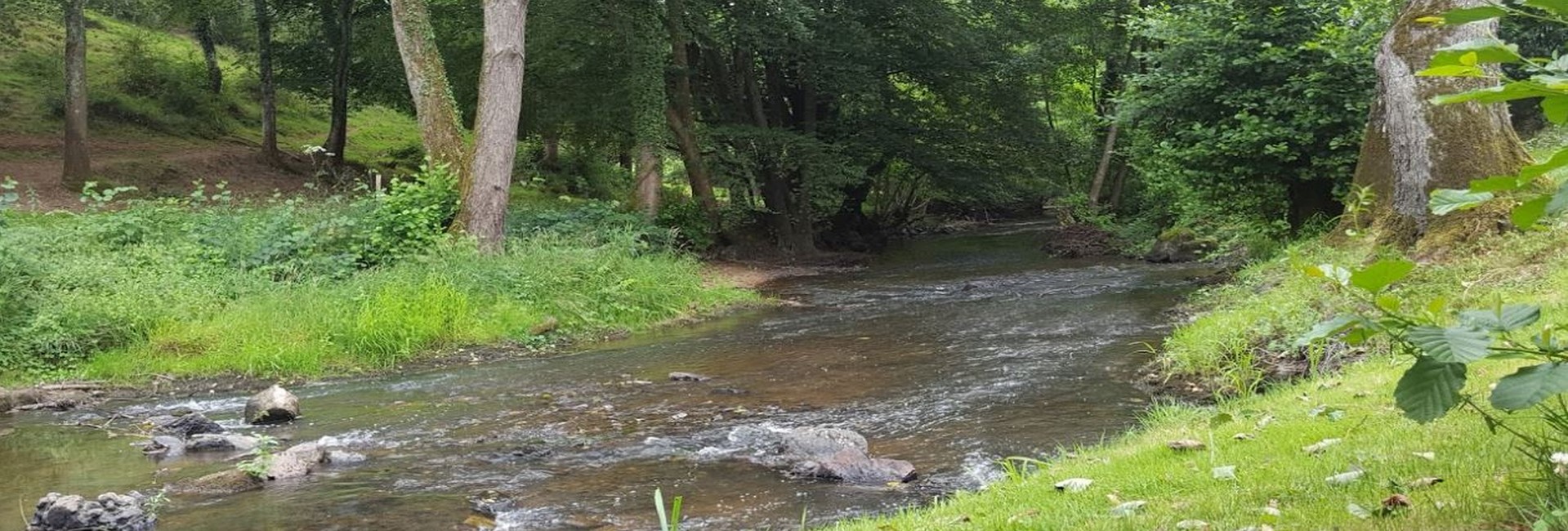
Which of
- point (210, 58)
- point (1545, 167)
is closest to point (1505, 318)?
point (1545, 167)

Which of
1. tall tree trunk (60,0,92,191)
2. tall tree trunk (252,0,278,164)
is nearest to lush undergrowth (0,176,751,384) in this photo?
tall tree trunk (60,0,92,191)

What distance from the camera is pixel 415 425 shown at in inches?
312

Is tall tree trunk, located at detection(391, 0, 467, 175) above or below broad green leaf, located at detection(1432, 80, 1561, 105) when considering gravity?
above

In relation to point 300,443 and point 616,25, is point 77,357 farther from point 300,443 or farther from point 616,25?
point 616,25

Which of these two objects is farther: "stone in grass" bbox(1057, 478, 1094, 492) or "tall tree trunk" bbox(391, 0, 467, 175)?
"tall tree trunk" bbox(391, 0, 467, 175)

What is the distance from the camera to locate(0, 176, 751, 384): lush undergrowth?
421 inches

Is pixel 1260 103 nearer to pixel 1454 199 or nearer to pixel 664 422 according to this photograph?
pixel 664 422

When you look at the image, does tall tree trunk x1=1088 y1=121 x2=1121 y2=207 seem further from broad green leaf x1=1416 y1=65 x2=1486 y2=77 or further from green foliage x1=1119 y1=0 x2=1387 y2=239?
broad green leaf x1=1416 y1=65 x2=1486 y2=77

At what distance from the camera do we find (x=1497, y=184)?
221 cm

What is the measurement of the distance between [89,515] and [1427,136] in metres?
10.9

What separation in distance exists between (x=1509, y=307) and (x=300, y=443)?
7104 mm

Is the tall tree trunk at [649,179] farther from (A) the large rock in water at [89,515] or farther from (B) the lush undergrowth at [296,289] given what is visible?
(A) the large rock in water at [89,515]

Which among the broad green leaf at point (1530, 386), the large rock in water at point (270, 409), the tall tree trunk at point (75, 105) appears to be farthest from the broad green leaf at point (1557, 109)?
the tall tree trunk at point (75, 105)

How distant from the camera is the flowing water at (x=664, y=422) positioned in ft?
18.7
